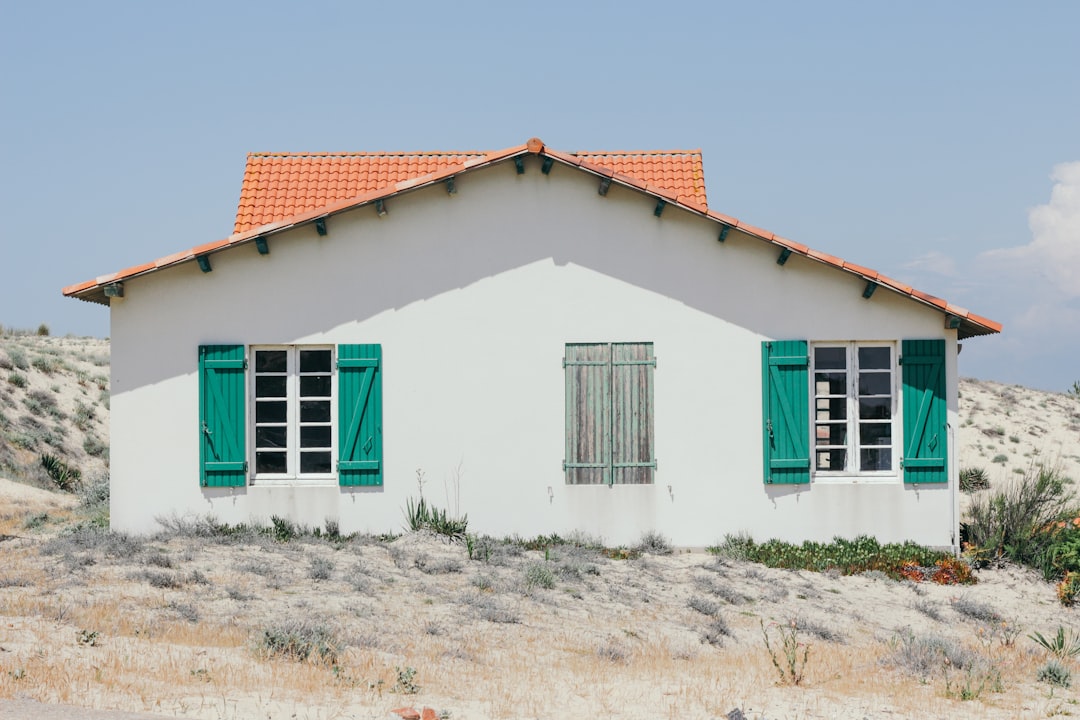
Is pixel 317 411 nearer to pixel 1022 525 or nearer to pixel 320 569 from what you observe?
pixel 320 569

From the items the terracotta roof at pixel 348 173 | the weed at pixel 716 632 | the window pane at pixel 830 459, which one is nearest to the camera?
the weed at pixel 716 632

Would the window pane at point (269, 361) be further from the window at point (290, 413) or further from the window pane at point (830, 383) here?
the window pane at point (830, 383)

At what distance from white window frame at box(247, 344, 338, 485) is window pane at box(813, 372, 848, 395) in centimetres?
579

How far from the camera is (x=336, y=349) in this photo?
12.6 meters

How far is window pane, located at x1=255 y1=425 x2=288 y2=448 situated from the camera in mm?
12711

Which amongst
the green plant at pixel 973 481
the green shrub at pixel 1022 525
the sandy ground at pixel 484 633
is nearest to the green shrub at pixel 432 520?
the sandy ground at pixel 484 633

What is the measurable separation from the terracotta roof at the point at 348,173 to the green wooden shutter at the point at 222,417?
309 cm

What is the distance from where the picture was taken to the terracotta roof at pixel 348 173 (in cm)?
1526

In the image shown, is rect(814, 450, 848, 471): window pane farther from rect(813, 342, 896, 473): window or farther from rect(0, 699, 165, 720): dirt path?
rect(0, 699, 165, 720): dirt path

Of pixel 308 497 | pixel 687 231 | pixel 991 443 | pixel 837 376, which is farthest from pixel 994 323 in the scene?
pixel 991 443

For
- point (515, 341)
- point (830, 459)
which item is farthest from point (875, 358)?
point (515, 341)

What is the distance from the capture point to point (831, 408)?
502 inches

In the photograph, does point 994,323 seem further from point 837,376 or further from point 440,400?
point 440,400

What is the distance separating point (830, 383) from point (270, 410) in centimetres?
675
